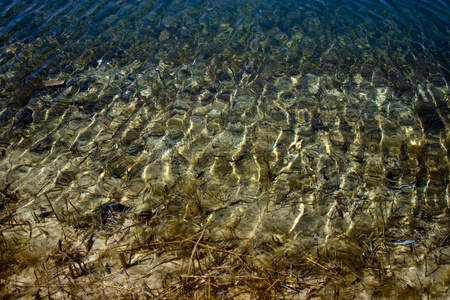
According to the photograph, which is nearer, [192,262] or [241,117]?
[192,262]

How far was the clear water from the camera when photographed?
352 cm

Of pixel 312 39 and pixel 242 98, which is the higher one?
pixel 312 39

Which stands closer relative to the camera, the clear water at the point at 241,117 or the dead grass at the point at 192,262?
the dead grass at the point at 192,262

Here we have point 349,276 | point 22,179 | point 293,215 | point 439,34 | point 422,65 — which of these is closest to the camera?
point 349,276

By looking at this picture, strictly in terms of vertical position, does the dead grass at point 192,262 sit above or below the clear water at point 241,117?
below

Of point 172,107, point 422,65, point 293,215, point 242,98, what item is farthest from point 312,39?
point 293,215

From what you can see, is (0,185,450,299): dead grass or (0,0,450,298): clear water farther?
(0,0,450,298): clear water

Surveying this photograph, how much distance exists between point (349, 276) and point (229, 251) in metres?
1.13

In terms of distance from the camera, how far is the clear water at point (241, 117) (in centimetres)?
352

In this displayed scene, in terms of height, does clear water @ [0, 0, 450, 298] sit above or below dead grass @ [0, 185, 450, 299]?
above

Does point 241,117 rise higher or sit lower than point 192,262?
higher

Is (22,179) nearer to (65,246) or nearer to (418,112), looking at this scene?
(65,246)

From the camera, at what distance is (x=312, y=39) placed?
6.82 meters

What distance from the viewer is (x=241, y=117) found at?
4844mm
